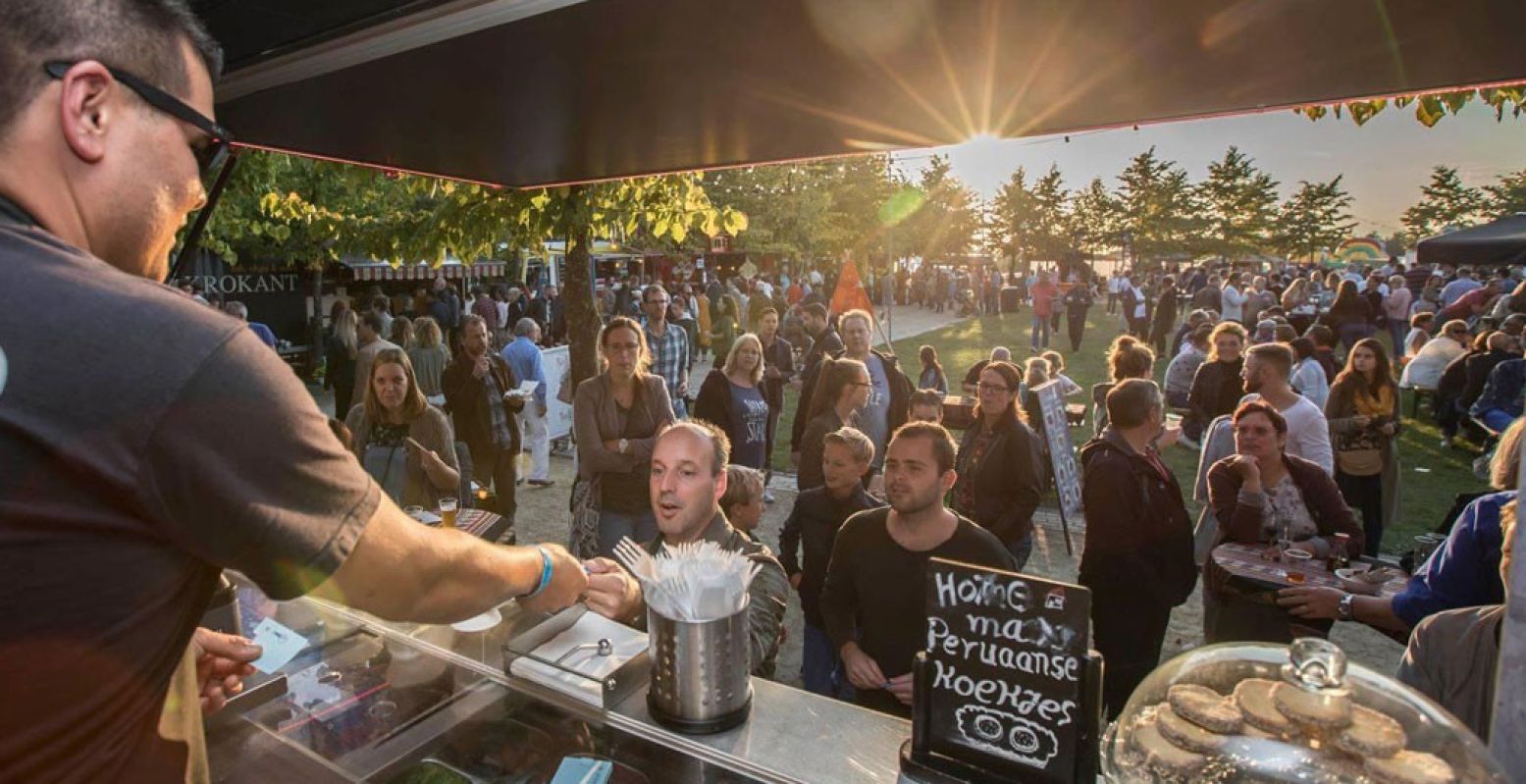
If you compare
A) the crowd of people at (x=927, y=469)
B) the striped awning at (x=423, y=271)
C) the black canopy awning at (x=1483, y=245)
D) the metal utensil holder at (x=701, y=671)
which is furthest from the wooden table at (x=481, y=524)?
the striped awning at (x=423, y=271)

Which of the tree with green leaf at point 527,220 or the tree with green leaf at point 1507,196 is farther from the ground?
the tree with green leaf at point 1507,196

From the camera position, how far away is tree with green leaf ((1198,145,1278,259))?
4969 centimetres

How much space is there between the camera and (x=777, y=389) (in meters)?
9.82

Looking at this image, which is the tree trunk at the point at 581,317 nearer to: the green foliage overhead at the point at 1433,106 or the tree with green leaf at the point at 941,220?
the green foliage overhead at the point at 1433,106

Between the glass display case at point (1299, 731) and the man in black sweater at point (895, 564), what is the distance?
1.73 meters

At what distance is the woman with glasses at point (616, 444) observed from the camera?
200 inches

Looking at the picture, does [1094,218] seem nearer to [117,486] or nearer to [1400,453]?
[1400,453]

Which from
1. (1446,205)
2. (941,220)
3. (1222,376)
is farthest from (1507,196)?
(1222,376)

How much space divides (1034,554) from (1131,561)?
3178mm

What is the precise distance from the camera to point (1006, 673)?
168 centimetres

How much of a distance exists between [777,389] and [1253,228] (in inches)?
2089

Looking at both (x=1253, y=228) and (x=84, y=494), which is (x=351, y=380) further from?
(x=1253, y=228)

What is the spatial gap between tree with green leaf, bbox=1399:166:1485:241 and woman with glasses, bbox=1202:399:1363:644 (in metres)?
59.2

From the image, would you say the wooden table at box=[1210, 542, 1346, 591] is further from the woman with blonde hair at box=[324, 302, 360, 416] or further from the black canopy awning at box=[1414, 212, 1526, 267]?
the black canopy awning at box=[1414, 212, 1526, 267]
